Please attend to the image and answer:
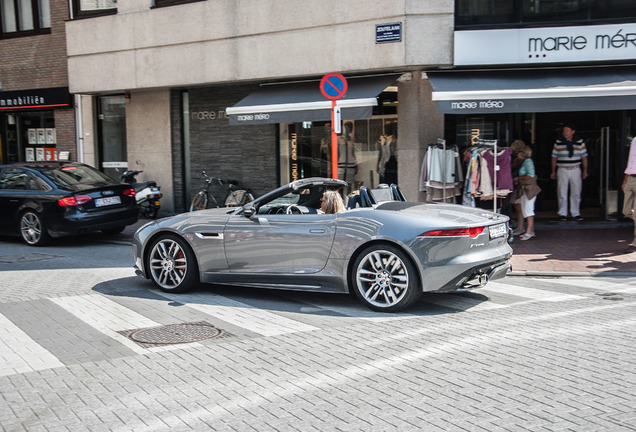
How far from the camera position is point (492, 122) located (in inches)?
542

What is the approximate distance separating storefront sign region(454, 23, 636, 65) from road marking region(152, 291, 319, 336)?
7.56m

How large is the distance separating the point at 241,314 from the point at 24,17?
17.7 metres

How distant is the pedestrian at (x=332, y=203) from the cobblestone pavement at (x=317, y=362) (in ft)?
3.45

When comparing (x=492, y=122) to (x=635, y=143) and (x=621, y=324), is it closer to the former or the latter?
(x=635, y=143)

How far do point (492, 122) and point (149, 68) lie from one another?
27.7 feet

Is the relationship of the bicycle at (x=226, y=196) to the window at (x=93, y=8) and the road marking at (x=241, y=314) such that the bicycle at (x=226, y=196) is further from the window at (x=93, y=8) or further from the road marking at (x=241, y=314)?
the road marking at (x=241, y=314)

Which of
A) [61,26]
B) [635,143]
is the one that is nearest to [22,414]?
[635,143]

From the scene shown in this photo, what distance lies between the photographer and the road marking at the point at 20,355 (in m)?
5.30

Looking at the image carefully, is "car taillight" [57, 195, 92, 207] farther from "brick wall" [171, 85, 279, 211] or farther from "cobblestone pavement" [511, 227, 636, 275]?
"cobblestone pavement" [511, 227, 636, 275]

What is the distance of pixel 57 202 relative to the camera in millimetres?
12195

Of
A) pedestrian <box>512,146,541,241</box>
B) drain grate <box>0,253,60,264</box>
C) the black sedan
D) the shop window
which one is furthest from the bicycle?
pedestrian <box>512,146,541,241</box>

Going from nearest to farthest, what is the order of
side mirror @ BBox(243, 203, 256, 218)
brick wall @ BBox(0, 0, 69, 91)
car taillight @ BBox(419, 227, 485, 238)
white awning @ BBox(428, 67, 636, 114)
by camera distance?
car taillight @ BBox(419, 227, 485, 238)
side mirror @ BBox(243, 203, 256, 218)
white awning @ BBox(428, 67, 636, 114)
brick wall @ BBox(0, 0, 69, 91)

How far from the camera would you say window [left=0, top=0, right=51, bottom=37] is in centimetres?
2042

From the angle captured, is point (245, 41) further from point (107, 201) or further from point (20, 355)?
point (20, 355)
